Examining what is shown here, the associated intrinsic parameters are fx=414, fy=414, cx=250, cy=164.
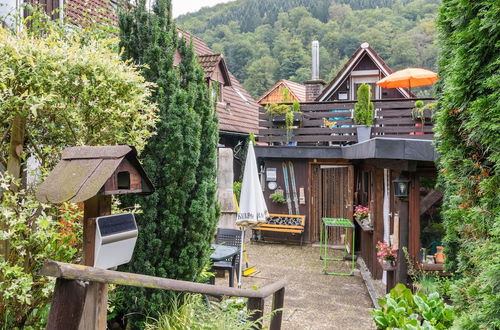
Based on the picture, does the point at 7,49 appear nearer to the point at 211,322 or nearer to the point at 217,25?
the point at 211,322

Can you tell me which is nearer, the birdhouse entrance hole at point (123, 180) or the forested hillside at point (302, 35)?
the birdhouse entrance hole at point (123, 180)

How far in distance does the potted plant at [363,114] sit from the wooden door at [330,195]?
1.65 m

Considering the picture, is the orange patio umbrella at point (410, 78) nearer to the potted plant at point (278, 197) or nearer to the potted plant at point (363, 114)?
the potted plant at point (363, 114)

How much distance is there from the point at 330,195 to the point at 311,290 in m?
4.94

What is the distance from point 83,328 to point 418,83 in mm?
11332

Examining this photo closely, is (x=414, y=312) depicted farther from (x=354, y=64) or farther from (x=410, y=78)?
(x=354, y=64)

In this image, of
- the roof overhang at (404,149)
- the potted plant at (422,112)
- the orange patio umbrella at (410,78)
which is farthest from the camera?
the orange patio umbrella at (410,78)

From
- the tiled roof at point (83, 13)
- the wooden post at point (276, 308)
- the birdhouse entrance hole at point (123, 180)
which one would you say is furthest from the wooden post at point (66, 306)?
the tiled roof at point (83, 13)

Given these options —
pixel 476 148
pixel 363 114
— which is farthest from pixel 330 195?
pixel 476 148

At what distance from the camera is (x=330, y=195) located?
12.4 metres

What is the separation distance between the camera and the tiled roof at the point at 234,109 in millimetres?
14734

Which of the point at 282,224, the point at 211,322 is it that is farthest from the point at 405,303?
the point at 282,224

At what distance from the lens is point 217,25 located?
4228 centimetres

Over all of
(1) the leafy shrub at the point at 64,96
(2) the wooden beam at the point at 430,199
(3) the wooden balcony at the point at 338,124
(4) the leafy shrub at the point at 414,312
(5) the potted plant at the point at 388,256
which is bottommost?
(4) the leafy shrub at the point at 414,312
